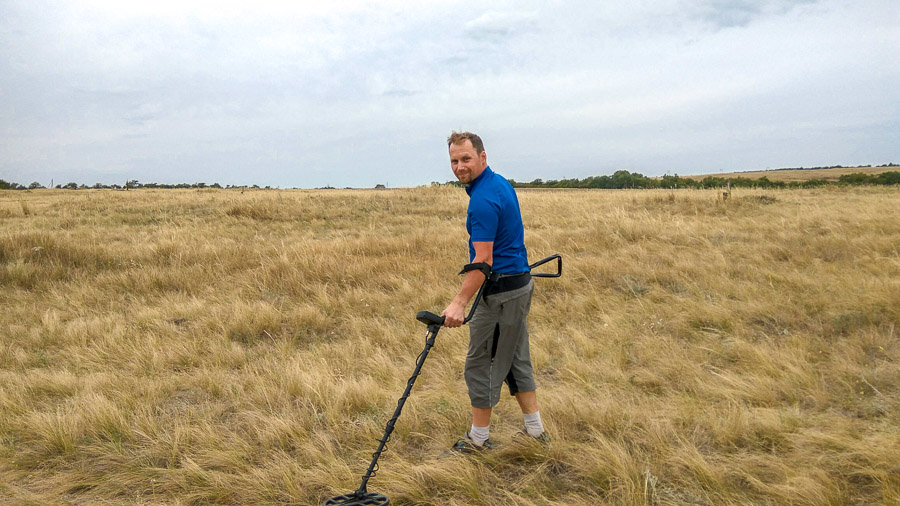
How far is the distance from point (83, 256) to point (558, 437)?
9.20 meters

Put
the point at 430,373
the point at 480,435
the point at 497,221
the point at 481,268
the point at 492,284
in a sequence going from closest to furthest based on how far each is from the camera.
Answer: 1. the point at 481,268
2. the point at 497,221
3. the point at 492,284
4. the point at 480,435
5. the point at 430,373

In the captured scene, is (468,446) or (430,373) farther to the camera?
(430,373)

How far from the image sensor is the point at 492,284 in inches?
121

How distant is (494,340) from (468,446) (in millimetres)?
764

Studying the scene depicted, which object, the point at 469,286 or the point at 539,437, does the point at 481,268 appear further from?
the point at 539,437

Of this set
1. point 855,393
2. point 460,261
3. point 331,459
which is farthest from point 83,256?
point 855,393

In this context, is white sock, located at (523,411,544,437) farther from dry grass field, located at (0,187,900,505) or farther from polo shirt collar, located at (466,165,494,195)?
polo shirt collar, located at (466,165,494,195)

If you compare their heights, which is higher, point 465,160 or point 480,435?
point 465,160

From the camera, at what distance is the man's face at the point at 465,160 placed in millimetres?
2988

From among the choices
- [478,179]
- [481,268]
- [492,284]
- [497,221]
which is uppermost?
[478,179]

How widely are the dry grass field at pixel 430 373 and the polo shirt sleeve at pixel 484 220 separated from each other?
138 cm

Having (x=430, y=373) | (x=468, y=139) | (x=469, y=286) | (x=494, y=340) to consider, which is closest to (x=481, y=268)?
(x=469, y=286)

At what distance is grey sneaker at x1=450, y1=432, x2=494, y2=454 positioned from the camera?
3336 mm

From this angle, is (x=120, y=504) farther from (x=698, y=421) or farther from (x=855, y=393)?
(x=855, y=393)
